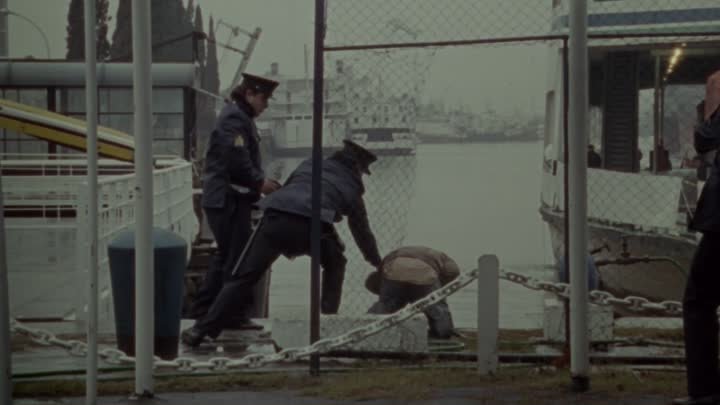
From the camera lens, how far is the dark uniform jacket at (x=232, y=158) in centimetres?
1062

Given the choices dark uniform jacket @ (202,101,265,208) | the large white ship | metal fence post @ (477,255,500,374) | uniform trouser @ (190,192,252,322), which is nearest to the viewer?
metal fence post @ (477,255,500,374)

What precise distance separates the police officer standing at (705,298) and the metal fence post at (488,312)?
1.62 metres

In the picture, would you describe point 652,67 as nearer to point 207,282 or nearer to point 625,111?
point 625,111

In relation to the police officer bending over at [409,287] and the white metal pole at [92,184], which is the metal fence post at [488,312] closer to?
the police officer bending over at [409,287]

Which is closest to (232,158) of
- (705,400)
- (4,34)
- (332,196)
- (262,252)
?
(262,252)

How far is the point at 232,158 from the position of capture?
34.8 feet

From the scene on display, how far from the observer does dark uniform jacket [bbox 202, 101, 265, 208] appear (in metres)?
10.6

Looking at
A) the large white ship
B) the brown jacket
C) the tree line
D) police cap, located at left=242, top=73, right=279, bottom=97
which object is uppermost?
the tree line

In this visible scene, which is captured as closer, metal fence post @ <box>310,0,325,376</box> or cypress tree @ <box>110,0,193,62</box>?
metal fence post @ <box>310,0,325,376</box>

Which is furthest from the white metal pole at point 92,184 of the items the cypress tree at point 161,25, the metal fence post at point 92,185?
the cypress tree at point 161,25

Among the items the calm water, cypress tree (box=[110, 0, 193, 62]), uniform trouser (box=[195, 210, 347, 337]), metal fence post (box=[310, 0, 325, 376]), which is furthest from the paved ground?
cypress tree (box=[110, 0, 193, 62])

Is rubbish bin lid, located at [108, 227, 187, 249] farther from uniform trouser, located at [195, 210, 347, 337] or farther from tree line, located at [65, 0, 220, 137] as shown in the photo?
tree line, located at [65, 0, 220, 137]

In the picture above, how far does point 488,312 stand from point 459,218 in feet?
66.7

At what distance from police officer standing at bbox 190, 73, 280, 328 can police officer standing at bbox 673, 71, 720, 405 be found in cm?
408
